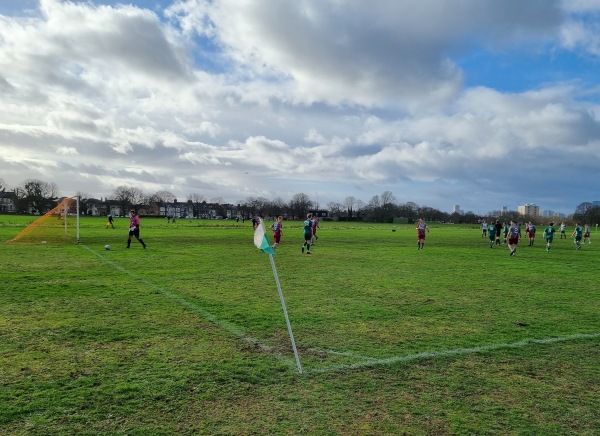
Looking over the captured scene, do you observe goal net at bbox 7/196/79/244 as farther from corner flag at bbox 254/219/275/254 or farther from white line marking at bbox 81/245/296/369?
corner flag at bbox 254/219/275/254

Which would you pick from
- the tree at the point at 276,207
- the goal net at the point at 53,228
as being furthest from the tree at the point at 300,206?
the goal net at the point at 53,228

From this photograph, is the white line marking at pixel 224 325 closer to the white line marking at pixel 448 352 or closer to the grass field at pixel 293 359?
the grass field at pixel 293 359

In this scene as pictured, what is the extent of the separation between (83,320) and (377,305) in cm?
577

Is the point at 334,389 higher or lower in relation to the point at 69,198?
lower

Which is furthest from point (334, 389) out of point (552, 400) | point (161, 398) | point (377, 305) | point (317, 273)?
point (317, 273)

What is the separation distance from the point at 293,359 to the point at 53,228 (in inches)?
1028

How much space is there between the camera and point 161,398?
4504 mm

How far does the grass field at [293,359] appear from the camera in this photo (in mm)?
4137

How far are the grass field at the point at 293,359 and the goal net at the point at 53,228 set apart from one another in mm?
15692

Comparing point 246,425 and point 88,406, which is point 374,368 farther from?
point 88,406

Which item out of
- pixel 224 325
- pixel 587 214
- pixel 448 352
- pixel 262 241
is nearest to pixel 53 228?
pixel 224 325

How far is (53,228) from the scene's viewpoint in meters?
27.0

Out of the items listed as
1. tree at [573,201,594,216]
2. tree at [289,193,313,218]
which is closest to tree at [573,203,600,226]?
tree at [573,201,594,216]

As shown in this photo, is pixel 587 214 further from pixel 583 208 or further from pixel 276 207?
pixel 276 207
